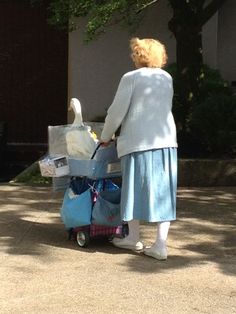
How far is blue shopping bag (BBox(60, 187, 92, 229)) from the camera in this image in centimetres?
583

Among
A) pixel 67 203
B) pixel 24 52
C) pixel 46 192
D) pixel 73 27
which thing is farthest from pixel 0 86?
pixel 67 203

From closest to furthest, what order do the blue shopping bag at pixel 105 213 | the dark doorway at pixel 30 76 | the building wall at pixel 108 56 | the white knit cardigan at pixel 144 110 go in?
the white knit cardigan at pixel 144 110 < the blue shopping bag at pixel 105 213 < the building wall at pixel 108 56 < the dark doorway at pixel 30 76

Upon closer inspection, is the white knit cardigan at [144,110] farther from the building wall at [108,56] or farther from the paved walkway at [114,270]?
the building wall at [108,56]

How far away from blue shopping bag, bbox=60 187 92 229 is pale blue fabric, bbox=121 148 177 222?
0.40m

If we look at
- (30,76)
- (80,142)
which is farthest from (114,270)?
(30,76)

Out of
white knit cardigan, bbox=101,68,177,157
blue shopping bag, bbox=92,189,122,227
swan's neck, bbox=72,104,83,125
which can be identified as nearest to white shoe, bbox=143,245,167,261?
blue shopping bag, bbox=92,189,122,227

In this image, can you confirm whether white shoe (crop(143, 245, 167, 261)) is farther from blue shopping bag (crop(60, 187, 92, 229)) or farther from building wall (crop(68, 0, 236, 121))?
building wall (crop(68, 0, 236, 121))

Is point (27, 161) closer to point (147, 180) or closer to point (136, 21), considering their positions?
point (136, 21)

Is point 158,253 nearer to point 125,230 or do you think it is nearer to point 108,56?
point 125,230

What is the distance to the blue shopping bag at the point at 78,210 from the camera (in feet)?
19.1

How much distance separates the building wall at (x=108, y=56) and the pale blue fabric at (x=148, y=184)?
22.1ft

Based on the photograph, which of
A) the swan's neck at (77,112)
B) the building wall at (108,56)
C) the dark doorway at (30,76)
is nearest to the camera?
the swan's neck at (77,112)

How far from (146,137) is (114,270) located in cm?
114

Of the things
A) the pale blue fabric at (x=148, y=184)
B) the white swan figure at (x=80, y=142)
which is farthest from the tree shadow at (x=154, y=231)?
the white swan figure at (x=80, y=142)
